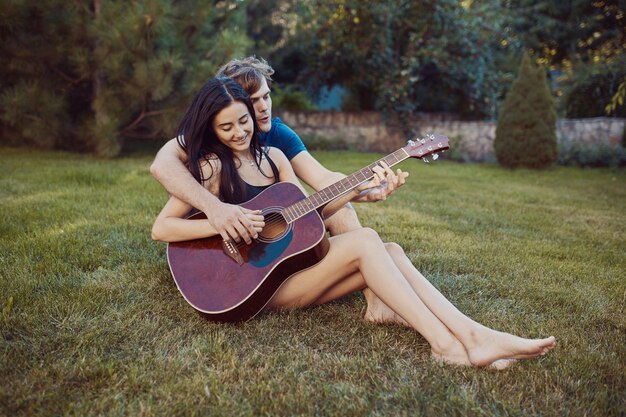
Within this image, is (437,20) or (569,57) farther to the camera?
(569,57)

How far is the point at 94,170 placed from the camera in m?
6.09

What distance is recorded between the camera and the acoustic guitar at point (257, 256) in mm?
2244

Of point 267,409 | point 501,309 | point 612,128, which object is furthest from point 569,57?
point 267,409

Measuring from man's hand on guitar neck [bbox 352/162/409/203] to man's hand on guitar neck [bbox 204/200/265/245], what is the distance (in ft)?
1.97

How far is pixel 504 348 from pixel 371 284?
61 centimetres

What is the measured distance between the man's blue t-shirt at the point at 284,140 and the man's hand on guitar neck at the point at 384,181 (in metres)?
0.82

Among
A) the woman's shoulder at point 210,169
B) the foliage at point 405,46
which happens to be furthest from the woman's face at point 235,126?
the foliage at point 405,46

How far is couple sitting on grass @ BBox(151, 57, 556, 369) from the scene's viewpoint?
2117 mm

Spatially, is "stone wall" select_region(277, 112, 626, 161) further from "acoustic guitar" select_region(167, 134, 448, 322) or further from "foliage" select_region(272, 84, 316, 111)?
"acoustic guitar" select_region(167, 134, 448, 322)

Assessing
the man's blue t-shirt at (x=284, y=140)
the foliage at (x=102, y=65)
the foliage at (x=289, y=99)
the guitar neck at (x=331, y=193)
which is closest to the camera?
the guitar neck at (x=331, y=193)

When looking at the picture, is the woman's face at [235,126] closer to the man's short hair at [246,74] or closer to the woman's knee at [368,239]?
the man's short hair at [246,74]

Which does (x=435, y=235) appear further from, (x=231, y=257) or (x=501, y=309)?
(x=231, y=257)

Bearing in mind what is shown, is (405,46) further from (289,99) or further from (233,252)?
(233,252)

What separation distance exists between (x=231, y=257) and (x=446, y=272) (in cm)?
163
